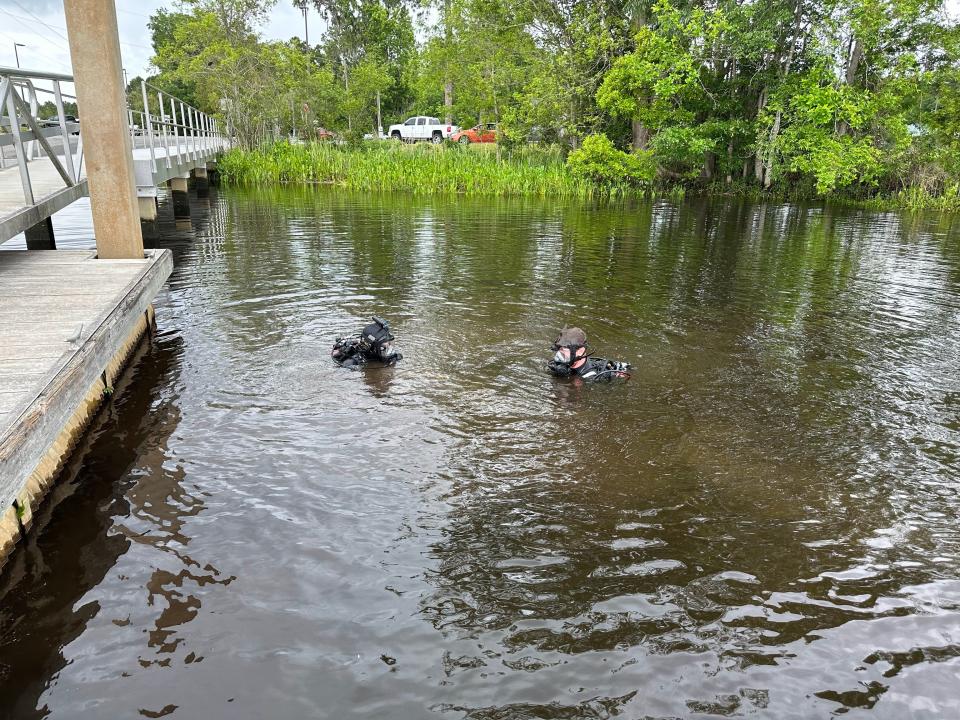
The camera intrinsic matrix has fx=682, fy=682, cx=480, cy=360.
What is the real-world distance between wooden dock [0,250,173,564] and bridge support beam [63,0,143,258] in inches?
15.5

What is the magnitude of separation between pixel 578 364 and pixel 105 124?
573 cm

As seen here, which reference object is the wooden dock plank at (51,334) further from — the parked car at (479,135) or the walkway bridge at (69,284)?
the parked car at (479,135)

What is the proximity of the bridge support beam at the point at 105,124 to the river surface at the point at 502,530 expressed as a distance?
1.45 metres

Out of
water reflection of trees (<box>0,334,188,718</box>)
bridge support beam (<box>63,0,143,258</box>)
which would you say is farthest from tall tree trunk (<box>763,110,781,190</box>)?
water reflection of trees (<box>0,334,188,718</box>)

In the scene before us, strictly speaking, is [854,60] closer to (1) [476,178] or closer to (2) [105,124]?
(1) [476,178]

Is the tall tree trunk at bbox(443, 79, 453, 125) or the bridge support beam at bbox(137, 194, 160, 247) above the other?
the tall tree trunk at bbox(443, 79, 453, 125)

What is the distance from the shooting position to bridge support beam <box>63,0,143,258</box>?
7051 millimetres

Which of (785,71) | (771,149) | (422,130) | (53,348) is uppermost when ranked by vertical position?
(785,71)

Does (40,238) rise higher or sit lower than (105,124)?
lower

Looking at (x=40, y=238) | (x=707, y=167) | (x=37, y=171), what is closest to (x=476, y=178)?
(x=707, y=167)

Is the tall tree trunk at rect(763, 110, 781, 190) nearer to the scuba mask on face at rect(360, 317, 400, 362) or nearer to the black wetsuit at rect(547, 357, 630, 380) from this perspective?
the black wetsuit at rect(547, 357, 630, 380)

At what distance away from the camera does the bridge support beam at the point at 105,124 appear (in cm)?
705

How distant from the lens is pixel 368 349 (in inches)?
289

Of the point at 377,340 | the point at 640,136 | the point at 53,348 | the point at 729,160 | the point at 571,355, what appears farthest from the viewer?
the point at 640,136
